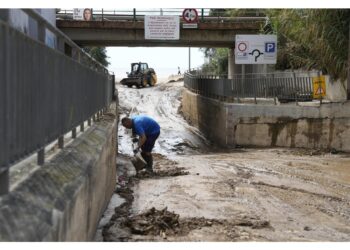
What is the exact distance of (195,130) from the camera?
30.7 meters

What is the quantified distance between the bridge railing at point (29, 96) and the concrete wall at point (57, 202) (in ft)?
0.61

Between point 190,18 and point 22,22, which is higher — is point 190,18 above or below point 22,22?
above

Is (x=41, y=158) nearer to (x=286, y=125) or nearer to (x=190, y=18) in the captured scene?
(x=286, y=125)

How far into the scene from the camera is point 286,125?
20.2m

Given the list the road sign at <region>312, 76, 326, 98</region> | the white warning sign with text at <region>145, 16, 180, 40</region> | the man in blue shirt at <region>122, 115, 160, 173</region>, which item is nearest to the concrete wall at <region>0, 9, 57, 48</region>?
the man in blue shirt at <region>122, 115, 160, 173</region>

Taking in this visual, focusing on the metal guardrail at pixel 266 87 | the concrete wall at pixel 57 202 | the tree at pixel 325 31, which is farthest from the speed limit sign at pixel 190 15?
the concrete wall at pixel 57 202

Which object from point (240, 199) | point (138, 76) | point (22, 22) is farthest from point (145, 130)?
point (138, 76)

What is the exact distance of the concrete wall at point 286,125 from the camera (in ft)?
62.7

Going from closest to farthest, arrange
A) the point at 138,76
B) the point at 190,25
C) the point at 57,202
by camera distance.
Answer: the point at 57,202 → the point at 190,25 → the point at 138,76

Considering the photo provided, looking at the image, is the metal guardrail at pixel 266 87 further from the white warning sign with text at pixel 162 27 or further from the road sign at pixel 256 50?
the white warning sign with text at pixel 162 27

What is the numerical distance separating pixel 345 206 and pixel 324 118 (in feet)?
33.6

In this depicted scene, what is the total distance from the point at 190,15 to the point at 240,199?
25.3m

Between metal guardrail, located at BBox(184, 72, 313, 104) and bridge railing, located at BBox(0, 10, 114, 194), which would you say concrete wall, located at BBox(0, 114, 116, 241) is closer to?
bridge railing, located at BBox(0, 10, 114, 194)

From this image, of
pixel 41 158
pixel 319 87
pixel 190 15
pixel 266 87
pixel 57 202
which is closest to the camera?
pixel 57 202
